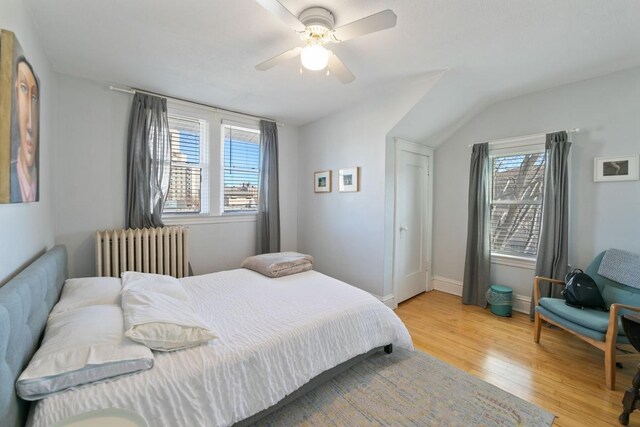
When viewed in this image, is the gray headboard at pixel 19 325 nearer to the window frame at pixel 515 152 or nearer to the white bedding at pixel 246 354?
the white bedding at pixel 246 354

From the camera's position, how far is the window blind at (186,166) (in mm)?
3340

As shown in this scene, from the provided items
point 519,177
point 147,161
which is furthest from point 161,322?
point 519,177

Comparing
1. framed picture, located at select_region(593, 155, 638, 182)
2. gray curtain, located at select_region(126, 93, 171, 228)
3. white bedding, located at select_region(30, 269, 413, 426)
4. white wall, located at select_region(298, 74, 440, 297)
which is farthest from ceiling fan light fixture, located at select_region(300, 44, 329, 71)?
framed picture, located at select_region(593, 155, 638, 182)

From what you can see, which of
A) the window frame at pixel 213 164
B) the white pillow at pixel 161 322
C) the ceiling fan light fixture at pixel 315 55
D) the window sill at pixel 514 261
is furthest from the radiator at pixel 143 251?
the window sill at pixel 514 261

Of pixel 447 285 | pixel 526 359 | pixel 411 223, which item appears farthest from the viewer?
pixel 447 285

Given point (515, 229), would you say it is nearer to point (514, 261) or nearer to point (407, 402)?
point (514, 261)

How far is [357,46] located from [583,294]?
2868 mm

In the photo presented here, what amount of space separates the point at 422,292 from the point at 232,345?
3227mm

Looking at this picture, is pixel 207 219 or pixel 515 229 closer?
pixel 515 229

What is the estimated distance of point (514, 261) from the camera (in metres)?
3.34

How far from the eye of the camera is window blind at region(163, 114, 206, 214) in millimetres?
3340

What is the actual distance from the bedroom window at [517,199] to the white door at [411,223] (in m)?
0.84

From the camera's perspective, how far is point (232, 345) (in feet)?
4.86

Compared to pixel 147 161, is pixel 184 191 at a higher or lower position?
lower
